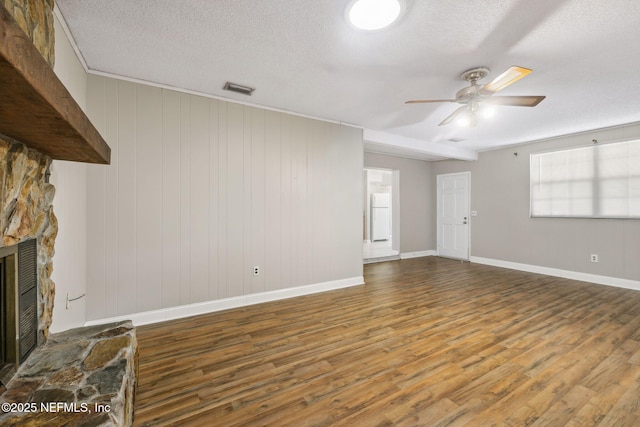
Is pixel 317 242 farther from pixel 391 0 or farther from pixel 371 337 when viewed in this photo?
pixel 391 0

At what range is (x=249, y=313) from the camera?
3.13 metres

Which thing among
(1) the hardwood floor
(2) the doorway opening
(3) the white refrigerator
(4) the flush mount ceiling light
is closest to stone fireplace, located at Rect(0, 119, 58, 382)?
(1) the hardwood floor

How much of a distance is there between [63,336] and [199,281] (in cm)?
139

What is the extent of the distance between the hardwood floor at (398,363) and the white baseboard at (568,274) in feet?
2.00

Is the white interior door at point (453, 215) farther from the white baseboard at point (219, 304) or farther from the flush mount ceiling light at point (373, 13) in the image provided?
the flush mount ceiling light at point (373, 13)

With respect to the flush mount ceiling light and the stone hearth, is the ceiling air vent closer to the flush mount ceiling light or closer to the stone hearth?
the flush mount ceiling light

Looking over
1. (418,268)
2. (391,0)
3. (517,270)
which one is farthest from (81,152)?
(517,270)

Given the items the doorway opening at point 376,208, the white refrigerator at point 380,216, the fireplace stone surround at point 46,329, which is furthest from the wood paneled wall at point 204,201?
the white refrigerator at point 380,216

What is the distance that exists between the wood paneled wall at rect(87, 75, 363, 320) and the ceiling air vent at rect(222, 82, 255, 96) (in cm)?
30

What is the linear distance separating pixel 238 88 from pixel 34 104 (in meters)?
2.28

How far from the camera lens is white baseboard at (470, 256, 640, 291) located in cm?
416

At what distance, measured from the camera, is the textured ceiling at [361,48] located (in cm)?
180

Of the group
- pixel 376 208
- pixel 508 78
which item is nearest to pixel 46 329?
pixel 508 78

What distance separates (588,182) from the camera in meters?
4.51
